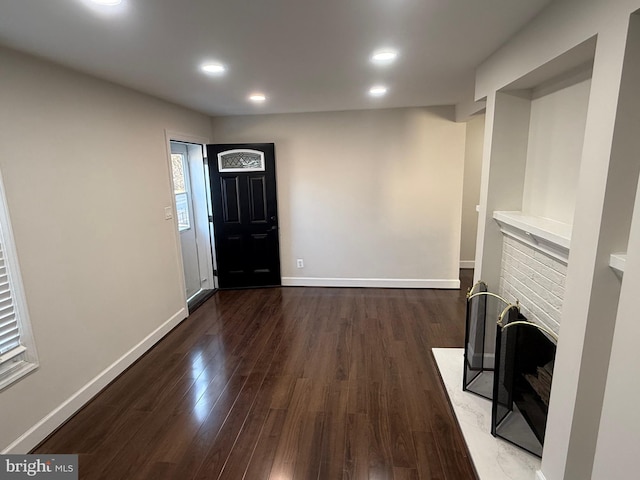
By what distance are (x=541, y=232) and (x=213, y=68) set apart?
2328mm

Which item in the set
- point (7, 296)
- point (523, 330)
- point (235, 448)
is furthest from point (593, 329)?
point (7, 296)

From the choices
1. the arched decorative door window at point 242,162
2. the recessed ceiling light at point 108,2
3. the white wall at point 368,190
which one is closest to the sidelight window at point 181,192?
the arched decorative door window at point 242,162

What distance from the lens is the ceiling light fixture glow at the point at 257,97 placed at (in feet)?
10.7

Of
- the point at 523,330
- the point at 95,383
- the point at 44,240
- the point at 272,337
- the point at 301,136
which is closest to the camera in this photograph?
the point at 523,330

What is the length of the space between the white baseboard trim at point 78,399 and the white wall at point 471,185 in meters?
4.54

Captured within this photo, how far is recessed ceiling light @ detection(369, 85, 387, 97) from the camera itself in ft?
10.1

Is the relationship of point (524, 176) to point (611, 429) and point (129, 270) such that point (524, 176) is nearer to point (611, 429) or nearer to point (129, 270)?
point (611, 429)

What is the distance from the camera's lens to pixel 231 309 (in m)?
4.12

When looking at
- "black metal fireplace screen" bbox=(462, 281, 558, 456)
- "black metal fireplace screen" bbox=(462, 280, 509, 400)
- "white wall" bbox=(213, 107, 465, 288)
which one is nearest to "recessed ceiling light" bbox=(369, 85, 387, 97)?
"white wall" bbox=(213, 107, 465, 288)

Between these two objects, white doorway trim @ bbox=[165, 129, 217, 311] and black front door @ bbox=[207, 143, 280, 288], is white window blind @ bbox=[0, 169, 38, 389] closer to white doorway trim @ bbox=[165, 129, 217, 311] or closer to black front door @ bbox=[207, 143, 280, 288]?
white doorway trim @ bbox=[165, 129, 217, 311]

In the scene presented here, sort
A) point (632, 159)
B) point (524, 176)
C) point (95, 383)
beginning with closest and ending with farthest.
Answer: point (632, 159) → point (524, 176) → point (95, 383)

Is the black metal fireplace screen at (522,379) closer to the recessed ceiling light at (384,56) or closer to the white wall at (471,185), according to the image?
the recessed ceiling light at (384,56)

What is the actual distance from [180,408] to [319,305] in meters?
2.11

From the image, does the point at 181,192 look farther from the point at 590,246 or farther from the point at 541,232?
the point at 590,246
